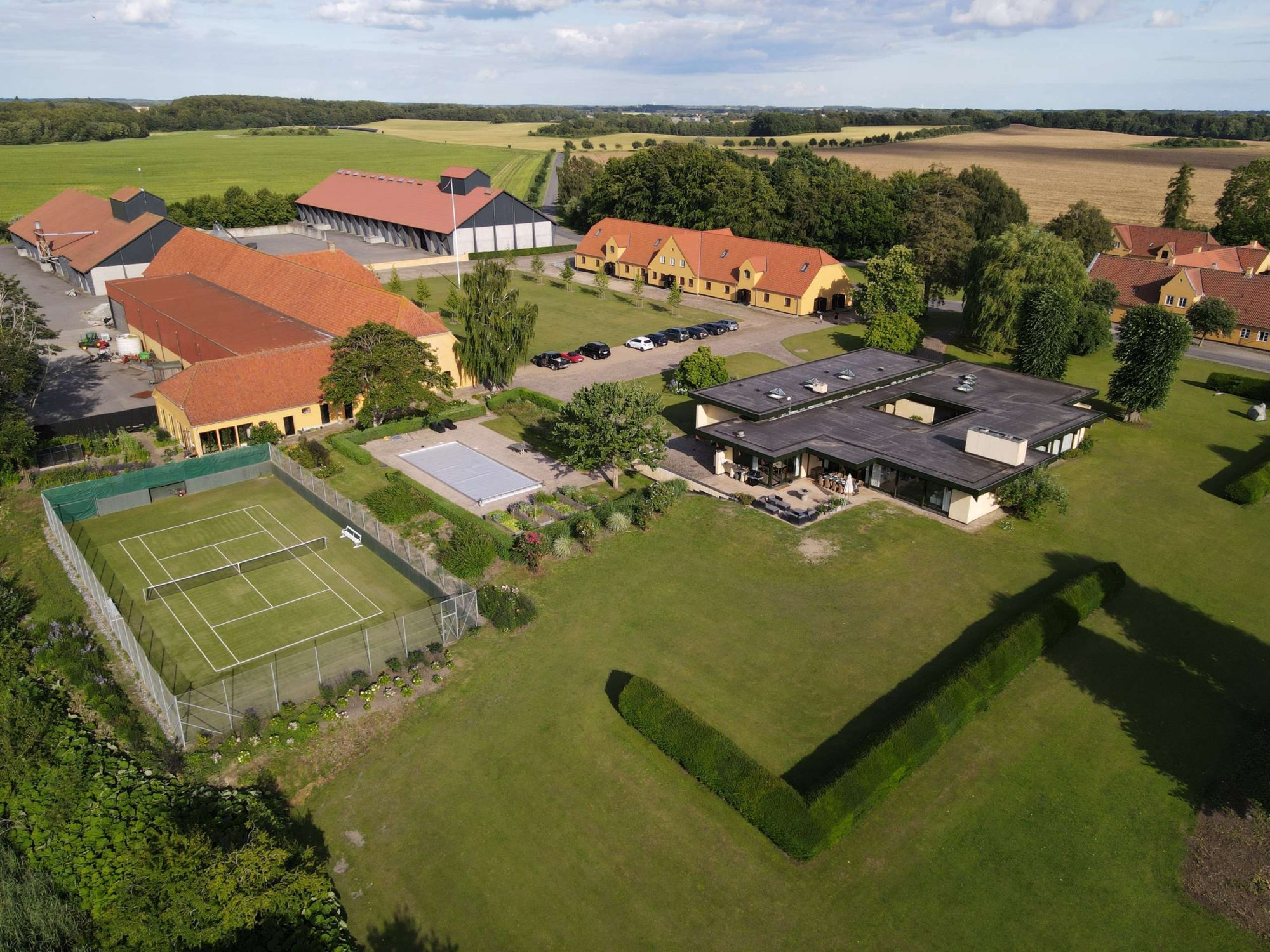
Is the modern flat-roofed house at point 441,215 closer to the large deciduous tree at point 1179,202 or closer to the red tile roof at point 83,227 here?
the red tile roof at point 83,227

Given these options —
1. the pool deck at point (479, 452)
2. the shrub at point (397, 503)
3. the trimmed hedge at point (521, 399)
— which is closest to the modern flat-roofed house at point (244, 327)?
the pool deck at point (479, 452)

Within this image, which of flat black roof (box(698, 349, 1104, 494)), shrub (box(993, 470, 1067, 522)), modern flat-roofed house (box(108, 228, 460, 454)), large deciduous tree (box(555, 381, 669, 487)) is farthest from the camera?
modern flat-roofed house (box(108, 228, 460, 454))

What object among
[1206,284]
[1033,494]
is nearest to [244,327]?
[1033,494]

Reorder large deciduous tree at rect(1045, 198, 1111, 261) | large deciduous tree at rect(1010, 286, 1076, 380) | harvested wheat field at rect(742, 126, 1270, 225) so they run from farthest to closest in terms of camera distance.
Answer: harvested wheat field at rect(742, 126, 1270, 225) → large deciduous tree at rect(1045, 198, 1111, 261) → large deciduous tree at rect(1010, 286, 1076, 380)

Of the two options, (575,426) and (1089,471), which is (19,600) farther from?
(1089,471)

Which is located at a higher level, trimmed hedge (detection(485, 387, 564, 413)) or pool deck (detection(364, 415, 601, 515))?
trimmed hedge (detection(485, 387, 564, 413))

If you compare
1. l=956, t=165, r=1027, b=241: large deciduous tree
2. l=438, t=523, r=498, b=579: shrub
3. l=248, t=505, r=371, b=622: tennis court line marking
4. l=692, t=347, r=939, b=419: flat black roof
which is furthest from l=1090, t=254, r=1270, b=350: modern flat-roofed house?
l=248, t=505, r=371, b=622: tennis court line marking

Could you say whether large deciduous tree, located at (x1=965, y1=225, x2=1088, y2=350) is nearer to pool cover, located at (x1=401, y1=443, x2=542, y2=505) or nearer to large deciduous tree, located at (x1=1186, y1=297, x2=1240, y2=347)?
large deciduous tree, located at (x1=1186, y1=297, x2=1240, y2=347)

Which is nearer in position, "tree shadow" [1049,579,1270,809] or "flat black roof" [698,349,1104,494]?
"tree shadow" [1049,579,1270,809]

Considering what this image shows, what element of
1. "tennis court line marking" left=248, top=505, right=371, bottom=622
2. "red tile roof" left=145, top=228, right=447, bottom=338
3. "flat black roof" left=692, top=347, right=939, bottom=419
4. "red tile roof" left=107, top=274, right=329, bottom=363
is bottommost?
"tennis court line marking" left=248, top=505, right=371, bottom=622
